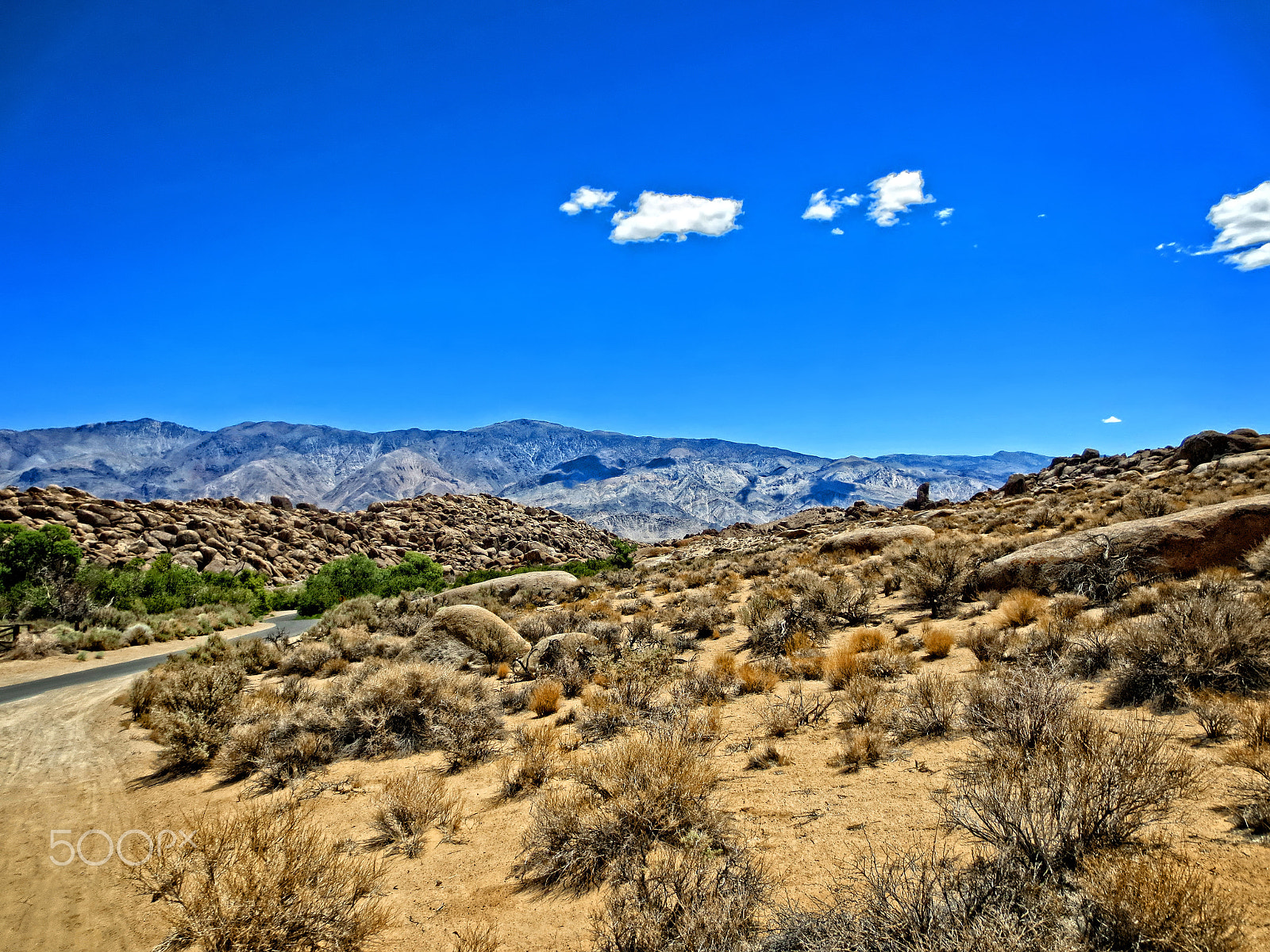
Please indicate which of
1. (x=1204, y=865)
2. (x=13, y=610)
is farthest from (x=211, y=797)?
(x=13, y=610)

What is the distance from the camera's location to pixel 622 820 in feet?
16.2

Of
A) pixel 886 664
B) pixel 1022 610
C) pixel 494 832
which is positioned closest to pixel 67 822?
pixel 494 832

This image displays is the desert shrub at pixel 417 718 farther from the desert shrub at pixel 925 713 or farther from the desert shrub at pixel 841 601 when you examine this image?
the desert shrub at pixel 841 601

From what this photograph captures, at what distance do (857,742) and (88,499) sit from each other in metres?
62.5

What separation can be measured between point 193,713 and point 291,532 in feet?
166

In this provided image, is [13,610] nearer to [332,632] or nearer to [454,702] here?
[332,632]

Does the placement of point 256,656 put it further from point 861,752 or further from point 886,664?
point 861,752

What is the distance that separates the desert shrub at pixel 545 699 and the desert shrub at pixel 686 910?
16.8 ft

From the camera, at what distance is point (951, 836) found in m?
4.41

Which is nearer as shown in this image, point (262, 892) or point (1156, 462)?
point (262, 892)

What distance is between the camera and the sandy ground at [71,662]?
55.7 feet

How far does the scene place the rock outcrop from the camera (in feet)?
36.7

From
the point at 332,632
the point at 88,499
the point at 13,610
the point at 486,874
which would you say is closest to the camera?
the point at 486,874

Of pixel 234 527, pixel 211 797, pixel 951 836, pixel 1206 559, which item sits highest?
pixel 234 527
